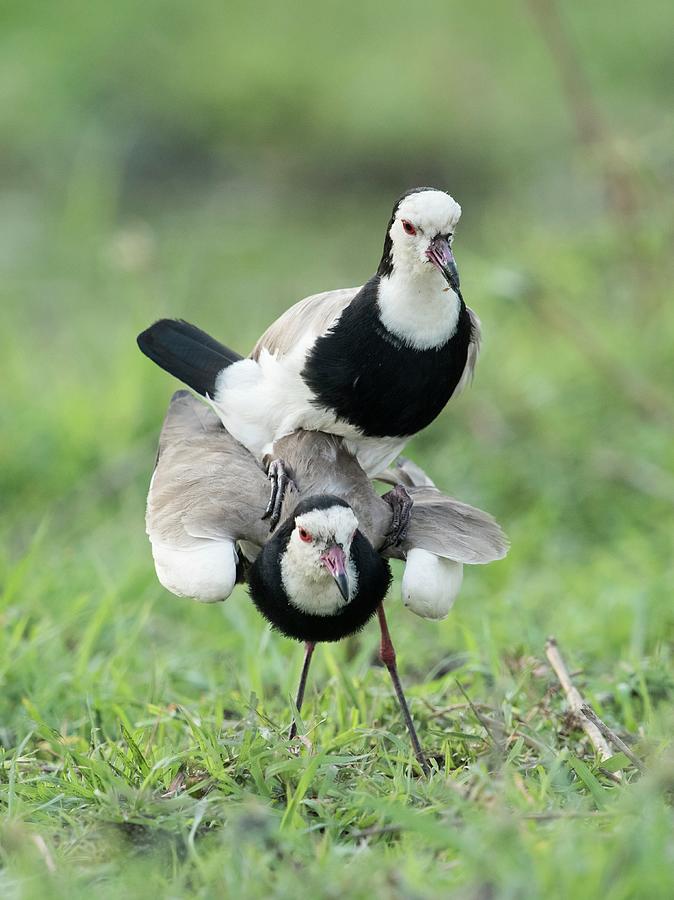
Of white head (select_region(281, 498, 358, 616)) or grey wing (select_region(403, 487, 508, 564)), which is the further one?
grey wing (select_region(403, 487, 508, 564))

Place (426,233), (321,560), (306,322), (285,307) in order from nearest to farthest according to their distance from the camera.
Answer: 1. (321,560)
2. (426,233)
3. (306,322)
4. (285,307)

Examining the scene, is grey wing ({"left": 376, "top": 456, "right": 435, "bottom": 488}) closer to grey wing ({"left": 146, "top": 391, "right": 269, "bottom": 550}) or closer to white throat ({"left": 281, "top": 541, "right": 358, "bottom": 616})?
grey wing ({"left": 146, "top": 391, "right": 269, "bottom": 550})

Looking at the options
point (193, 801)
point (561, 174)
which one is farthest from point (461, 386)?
point (561, 174)

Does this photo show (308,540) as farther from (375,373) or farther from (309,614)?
(375,373)

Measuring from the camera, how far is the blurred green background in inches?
115

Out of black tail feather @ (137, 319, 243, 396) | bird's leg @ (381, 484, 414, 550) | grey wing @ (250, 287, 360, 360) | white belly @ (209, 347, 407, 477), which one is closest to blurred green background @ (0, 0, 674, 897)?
bird's leg @ (381, 484, 414, 550)

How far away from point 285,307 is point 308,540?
4.25 metres

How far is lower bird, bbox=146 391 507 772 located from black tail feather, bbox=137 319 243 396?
0.18 meters

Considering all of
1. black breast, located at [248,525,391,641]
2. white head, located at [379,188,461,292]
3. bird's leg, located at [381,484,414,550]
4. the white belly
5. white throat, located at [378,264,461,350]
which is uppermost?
white head, located at [379,188,461,292]

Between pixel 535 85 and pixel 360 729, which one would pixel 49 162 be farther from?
pixel 360 729

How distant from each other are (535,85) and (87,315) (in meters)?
3.50

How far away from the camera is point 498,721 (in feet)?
9.44

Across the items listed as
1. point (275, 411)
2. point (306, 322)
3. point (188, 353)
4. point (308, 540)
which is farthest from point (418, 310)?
point (188, 353)

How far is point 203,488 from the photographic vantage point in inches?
130
